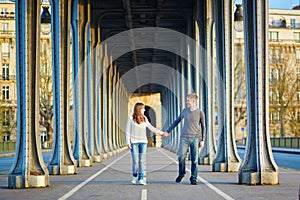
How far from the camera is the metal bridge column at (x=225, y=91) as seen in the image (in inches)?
806

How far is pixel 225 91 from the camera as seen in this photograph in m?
21.2

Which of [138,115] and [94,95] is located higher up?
[94,95]

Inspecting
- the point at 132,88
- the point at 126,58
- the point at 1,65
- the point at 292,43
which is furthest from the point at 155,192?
the point at 292,43

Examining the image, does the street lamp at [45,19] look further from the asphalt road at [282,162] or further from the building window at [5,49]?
the building window at [5,49]

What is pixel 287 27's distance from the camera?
103 m

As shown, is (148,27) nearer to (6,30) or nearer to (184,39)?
(184,39)

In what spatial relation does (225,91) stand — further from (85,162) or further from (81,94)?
(81,94)

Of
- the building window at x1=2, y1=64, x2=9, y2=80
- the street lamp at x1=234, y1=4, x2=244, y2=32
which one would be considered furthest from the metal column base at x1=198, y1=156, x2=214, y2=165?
the building window at x1=2, y1=64, x2=9, y2=80

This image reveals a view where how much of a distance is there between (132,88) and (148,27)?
4294 cm

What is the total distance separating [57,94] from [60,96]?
13cm

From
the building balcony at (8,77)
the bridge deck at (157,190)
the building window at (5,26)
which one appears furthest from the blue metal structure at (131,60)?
the building window at (5,26)

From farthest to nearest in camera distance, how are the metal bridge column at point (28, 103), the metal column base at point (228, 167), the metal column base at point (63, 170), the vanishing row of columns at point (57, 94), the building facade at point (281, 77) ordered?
the building facade at point (281, 77) < the metal column base at point (228, 167) < the metal column base at point (63, 170) < the vanishing row of columns at point (57, 94) < the metal bridge column at point (28, 103)

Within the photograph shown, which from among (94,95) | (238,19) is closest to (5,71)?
(94,95)

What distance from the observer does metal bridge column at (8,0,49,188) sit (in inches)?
597
